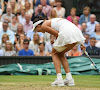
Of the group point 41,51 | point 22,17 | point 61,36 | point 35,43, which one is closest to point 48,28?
point 61,36

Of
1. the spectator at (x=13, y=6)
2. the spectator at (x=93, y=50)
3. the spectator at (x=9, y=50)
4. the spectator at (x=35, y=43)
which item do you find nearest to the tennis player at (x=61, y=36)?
the spectator at (x=93, y=50)

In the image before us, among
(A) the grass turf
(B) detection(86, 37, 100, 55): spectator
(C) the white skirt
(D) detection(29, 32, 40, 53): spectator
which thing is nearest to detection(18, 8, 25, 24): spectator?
Result: (D) detection(29, 32, 40, 53): spectator

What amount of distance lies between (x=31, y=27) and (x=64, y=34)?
8.18 metres

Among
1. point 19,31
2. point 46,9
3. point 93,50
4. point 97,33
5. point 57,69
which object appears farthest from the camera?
point 46,9

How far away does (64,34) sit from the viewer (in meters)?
6.75

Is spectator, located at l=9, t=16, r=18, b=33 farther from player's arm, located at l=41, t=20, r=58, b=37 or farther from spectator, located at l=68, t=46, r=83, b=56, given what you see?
player's arm, located at l=41, t=20, r=58, b=37

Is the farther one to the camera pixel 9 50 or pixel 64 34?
pixel 9 50

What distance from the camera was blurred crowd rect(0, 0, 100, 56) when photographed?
501 inches

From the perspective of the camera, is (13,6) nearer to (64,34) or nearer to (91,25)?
(91,25)

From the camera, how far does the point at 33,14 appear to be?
15.1 meters

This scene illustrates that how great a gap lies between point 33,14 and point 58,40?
844 cm

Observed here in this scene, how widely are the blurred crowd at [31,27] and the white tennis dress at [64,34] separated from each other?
5.74 metres

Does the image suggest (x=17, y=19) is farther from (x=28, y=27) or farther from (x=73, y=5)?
(x=73, y=5)

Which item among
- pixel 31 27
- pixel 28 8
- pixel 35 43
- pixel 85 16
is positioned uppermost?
pixel 28 8
